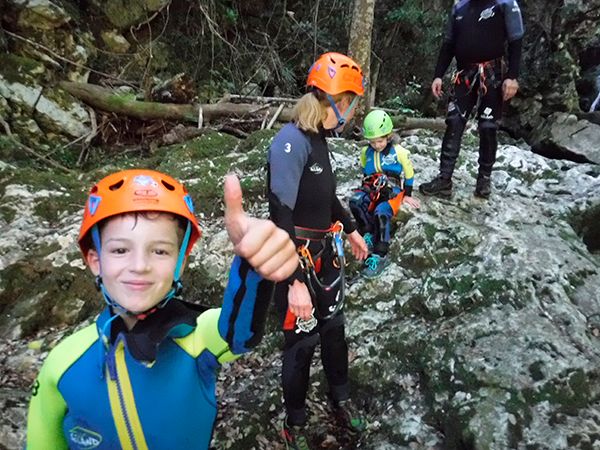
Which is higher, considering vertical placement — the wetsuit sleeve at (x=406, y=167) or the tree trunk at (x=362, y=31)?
the tree trunk at (x=362, y=31)

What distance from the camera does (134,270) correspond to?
5.56ft

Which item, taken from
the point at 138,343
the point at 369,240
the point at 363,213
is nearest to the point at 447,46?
the point at 363,213

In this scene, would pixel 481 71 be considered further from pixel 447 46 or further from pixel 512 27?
pixel 447 46

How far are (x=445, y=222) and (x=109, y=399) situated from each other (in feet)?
12.9

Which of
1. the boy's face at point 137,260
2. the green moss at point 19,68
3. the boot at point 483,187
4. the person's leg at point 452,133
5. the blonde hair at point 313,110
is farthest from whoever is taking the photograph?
the green moss at point 19,68

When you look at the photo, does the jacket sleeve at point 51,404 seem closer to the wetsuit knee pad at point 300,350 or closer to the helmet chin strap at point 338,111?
the wetsuit knee pad at point 300,350

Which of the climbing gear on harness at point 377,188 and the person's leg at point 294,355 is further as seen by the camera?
the climbing gear on harness at point 377,188

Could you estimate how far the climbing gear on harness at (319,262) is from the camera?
2.92 meters

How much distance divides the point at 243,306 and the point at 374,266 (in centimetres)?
304

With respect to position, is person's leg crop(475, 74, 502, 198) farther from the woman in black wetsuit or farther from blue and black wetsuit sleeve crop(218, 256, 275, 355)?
blue and black wetsuit sleeve crop(218, 256, 275, 355)

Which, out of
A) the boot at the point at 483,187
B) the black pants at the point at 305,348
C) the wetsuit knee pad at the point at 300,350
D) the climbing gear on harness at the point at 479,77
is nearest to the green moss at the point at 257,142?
the climbing gear on harness at the point at 479,77

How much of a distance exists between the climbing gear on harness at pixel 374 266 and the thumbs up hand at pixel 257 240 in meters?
3.15

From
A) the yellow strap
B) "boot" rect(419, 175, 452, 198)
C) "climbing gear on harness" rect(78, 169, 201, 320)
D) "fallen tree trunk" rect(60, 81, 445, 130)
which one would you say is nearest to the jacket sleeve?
the yellow strap

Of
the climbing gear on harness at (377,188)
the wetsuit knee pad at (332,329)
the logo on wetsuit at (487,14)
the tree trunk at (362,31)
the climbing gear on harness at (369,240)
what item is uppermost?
the tree trunk at (362,31)
